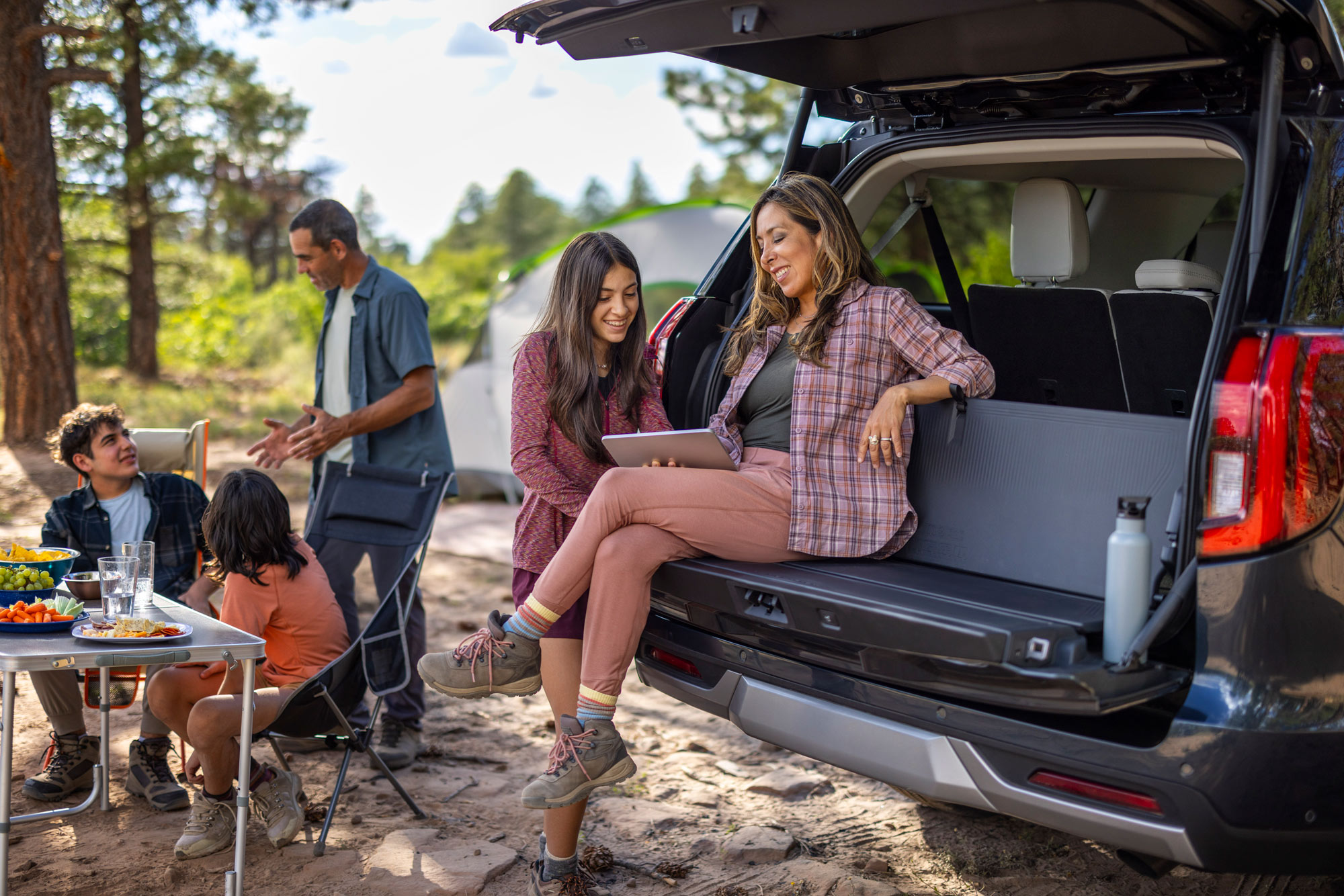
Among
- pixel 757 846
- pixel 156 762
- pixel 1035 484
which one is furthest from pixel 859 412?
pixel 156 762

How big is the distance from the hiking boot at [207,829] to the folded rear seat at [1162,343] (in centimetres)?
261

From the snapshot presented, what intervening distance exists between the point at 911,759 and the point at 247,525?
6.17 ft

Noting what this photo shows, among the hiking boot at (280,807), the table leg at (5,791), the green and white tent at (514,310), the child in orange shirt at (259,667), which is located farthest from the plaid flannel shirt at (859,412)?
the green and white tent at (514,310)

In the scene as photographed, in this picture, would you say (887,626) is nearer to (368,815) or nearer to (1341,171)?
(1341,171)

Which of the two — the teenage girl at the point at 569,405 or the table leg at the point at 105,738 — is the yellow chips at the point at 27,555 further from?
the teenage girl at the point at 569,405

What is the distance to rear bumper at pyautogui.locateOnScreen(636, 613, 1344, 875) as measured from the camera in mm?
1868

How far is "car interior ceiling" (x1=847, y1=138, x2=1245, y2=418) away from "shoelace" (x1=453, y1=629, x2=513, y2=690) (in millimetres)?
1610

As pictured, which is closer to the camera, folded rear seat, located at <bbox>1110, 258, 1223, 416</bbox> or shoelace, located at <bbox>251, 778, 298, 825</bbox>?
folded rear seat, located at <bbox>1110, 258, 1223, 416</bbox>

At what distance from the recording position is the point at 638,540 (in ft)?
8.36

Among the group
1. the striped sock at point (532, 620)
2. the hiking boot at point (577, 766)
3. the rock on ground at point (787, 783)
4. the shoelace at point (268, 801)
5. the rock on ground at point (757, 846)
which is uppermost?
the striped sock at point (532, 620)

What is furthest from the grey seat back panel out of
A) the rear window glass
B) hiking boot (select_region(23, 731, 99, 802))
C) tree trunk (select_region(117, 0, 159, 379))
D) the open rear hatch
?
the rear window glass

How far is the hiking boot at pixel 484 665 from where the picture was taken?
2.60 meters

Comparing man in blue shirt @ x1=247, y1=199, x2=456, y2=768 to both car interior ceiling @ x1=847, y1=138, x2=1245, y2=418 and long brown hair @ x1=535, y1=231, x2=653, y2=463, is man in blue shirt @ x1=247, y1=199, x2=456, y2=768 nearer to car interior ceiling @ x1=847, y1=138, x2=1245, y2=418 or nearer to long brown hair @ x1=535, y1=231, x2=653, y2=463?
long brown hair @ x1=535, y1=231, x2=653, y2=463

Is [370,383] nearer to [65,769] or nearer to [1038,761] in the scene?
[65,769]
